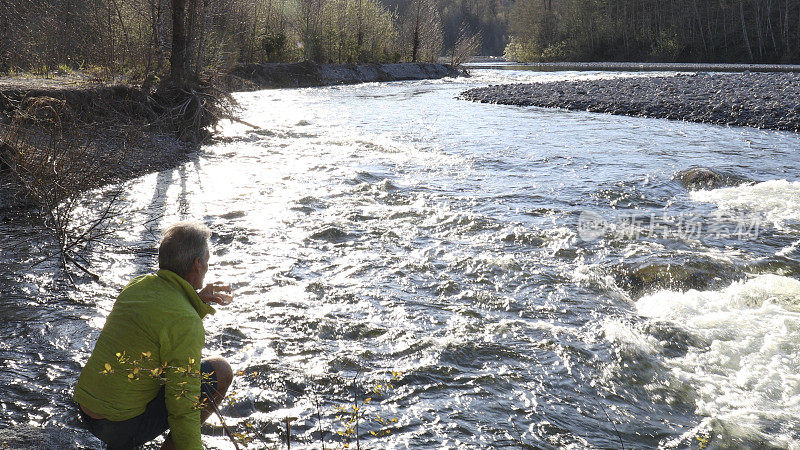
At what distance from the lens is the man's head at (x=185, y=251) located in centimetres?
292

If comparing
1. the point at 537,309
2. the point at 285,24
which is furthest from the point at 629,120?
the point at 285,24

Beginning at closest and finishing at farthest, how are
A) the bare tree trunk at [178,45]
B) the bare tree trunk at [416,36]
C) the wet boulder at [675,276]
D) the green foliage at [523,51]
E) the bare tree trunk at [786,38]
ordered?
the wet boulder at [675,276] → the bare tree trunk at [178,45] → the bare tree trunk at [416,36] → the bare tree trunk at [786,38] → the green foliage at [523,51]

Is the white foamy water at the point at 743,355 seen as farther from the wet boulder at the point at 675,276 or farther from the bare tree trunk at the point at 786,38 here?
the bare tree trunk at the point at 786,38

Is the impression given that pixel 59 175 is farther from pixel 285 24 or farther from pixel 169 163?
pixel 285 24

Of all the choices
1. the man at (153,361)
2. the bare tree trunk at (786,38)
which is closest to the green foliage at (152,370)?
the man at (153,361)

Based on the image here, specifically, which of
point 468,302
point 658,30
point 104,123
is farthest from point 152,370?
point 658,30

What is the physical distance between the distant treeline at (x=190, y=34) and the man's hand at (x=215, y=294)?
12.0 meters

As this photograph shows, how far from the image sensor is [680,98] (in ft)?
68.0

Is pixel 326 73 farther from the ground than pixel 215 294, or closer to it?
farther from the ground

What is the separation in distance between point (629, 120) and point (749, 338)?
14.8 m

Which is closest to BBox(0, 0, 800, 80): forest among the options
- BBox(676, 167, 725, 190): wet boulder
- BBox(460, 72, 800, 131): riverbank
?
BBox(460, 72, 800, 131): riverbank

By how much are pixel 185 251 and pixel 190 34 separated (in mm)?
12649

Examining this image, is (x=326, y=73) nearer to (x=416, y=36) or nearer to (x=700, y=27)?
(x=416, y=36)

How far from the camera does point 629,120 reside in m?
18.5
